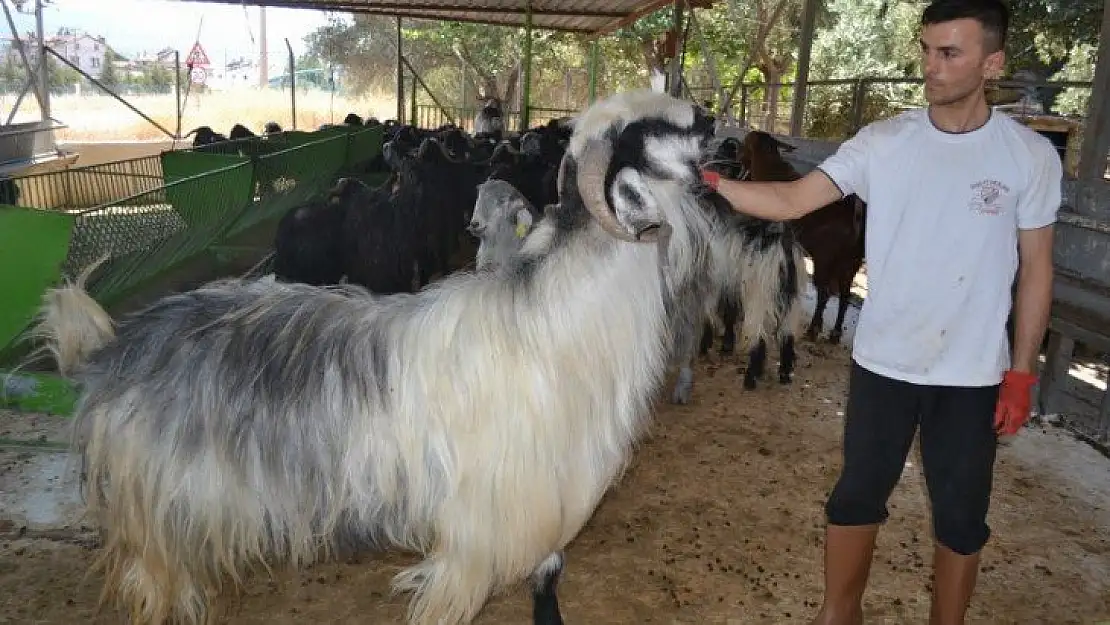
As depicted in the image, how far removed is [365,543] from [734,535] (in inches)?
76.9

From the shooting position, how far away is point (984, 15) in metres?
2.19

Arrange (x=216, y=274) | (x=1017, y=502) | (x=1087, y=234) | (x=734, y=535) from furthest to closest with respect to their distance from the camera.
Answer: (x=216, y=274) → (x=1087, y=234) → (x=1017, y=502) → (x=734, y=535)

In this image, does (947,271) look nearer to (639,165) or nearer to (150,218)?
(639,165)

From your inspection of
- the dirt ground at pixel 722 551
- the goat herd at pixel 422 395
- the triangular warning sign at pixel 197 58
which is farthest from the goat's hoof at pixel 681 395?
the triangular warning sign at pixel 197 58

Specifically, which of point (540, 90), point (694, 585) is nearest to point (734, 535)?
point (694, 585)

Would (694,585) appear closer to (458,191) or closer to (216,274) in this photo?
(216,274)

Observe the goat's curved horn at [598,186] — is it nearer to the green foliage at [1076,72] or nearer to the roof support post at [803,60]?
the roof support post at [803,60]

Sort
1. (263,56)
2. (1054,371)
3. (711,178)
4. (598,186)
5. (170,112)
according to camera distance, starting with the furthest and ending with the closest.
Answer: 1. (263,56)
2. (170,112)
3. (1054,371)
4. (711,178)
5. (598,186)

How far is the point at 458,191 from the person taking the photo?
8602mm

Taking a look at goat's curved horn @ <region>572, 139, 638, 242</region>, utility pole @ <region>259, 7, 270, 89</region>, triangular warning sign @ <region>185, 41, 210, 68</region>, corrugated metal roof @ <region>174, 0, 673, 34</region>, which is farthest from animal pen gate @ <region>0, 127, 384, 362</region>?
utility pole @ <region>259, 7, 270, 89</region>

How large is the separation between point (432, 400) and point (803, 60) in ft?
34.0

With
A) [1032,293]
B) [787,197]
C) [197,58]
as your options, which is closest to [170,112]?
[197,58]

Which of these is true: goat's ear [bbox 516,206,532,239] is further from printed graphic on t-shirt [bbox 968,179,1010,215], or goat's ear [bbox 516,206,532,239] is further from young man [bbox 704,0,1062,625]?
printed graphic on t-shirt [bbox 968,179,1010,215]

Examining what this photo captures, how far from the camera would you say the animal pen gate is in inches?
129
